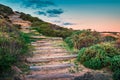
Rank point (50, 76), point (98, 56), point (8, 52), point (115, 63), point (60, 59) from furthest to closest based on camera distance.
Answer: point (60, 59) < point (98, 56) < point (115, 63) < point (50, 76) < point (8, 52)

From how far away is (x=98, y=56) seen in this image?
10625 millimetres

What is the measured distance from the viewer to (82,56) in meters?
11.1

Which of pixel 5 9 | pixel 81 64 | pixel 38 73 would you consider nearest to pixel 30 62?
pixel 38 73

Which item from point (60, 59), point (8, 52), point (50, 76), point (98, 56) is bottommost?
point (50, 76)

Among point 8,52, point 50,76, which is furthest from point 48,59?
point 8,52

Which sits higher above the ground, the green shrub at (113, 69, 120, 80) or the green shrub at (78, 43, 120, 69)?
the green shrub at (78, 43, 120, 69)

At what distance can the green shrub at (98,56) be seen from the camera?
10.5m

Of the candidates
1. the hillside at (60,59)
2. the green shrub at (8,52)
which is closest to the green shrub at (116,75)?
the hillside at (60,59)

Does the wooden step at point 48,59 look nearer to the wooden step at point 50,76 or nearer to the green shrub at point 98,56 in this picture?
the green shrub at point 98,56

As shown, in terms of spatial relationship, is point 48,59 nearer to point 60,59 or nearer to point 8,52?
point 60,59

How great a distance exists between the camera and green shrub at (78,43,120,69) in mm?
10469

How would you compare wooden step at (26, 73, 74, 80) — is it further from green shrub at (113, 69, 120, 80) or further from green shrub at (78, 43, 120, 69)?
green shrub at (113, 69, 120, 80)

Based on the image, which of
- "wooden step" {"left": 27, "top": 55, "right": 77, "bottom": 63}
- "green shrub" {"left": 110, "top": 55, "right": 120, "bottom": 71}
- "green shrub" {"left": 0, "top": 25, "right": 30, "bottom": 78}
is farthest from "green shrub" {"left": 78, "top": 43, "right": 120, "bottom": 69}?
"green shrub" {"left": 0, "top": 25, "right": 30, "bottom": 78}

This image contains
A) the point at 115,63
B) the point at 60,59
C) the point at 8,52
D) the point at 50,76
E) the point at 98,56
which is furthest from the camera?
the point at 60,59
